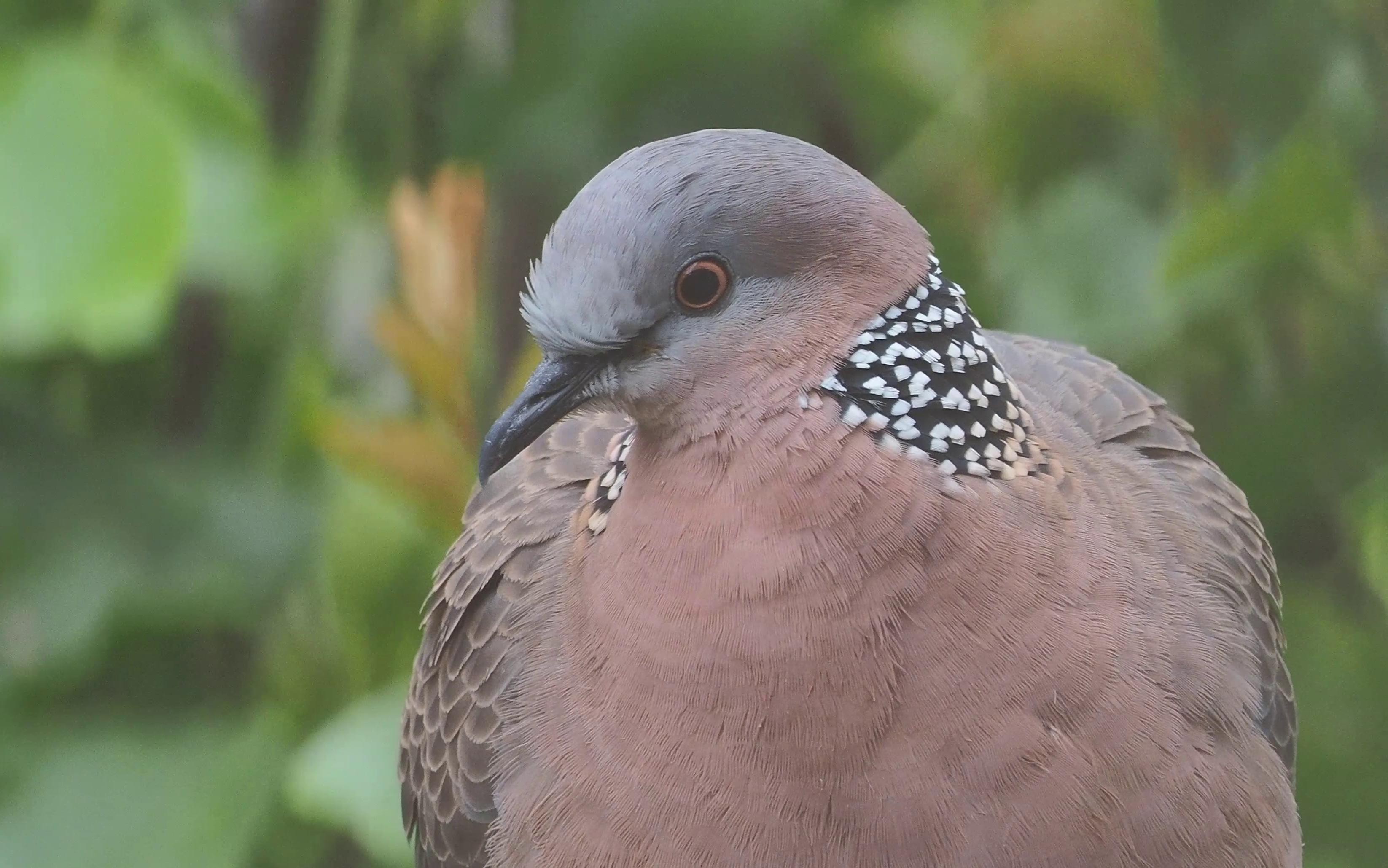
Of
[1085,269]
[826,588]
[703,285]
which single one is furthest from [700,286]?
[1085,269]

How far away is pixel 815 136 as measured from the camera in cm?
305

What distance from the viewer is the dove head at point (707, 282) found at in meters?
1.29

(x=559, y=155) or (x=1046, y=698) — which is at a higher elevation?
(x=559, y=155)

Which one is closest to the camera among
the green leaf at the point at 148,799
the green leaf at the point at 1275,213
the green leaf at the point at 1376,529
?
the green leaf at the point at 1376,529

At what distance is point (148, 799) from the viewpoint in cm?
238

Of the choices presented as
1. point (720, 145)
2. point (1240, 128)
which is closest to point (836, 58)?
point (1240, 128)

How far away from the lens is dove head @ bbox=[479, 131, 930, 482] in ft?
4.24

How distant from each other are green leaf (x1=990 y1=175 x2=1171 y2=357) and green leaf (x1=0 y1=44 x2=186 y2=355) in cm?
131

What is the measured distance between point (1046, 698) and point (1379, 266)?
142 cm

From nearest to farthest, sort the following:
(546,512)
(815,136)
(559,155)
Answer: (546,512) → (559,155) → (815,136)

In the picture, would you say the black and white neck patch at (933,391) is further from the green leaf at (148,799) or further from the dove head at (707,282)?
the green leaf at (148,799)

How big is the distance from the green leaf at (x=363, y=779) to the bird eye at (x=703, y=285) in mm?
904

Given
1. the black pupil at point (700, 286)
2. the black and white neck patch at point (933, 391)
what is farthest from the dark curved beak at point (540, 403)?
the black and white neck patch at point (933, 391)

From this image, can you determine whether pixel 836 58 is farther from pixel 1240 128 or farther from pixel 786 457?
pixel 786 457
